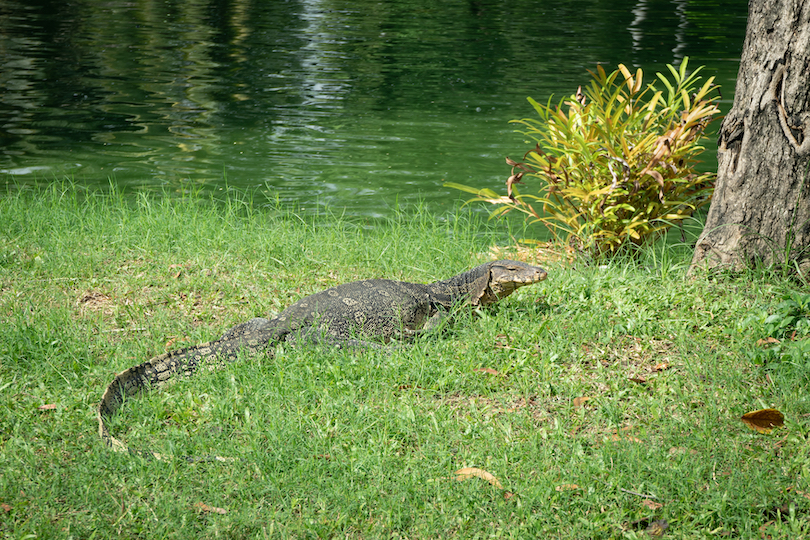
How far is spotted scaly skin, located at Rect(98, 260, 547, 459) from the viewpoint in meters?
4.17

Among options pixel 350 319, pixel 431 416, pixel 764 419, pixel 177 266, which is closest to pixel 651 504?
pixel 764 419

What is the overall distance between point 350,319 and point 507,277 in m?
1.11

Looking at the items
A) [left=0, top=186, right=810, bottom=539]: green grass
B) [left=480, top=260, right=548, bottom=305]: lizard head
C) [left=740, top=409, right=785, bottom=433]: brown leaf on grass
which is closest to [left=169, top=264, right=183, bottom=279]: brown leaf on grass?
[left=0, top=186, right=810, bottom=539]: green grass

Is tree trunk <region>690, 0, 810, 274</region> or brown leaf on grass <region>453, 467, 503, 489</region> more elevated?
tree trunk <region>690, 0, 810, 274</region>

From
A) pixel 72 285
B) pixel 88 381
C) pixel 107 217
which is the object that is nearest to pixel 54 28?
pixel 107 217

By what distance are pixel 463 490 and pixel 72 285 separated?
3.91 meters

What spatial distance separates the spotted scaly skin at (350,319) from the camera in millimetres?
4168

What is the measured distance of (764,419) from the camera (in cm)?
349

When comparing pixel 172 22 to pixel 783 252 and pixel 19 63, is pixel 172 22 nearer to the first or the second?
pixel 19 63

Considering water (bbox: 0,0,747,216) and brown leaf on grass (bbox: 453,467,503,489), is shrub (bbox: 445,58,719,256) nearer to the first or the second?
brown leaf on grass (bbox: 453,467,503,489)

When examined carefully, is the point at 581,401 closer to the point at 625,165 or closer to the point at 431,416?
the point at 431,416

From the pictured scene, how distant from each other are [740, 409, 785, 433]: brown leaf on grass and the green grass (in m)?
0.05

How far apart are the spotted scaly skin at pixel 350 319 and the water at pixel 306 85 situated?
386 centimetres

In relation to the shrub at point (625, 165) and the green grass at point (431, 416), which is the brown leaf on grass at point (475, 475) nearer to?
the green grass at point (431, 416)
